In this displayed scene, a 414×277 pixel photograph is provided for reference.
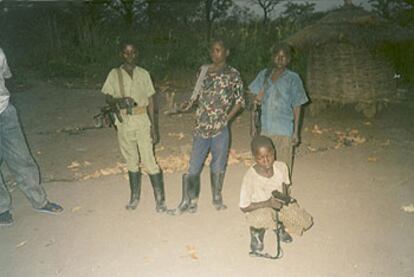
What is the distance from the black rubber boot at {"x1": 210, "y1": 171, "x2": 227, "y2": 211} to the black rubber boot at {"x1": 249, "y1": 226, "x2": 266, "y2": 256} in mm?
1075

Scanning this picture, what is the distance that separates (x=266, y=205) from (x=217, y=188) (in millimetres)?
1308

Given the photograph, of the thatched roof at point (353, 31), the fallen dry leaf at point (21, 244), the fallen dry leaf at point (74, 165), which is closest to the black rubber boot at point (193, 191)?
the fallen dry leaf at point (21, 244)

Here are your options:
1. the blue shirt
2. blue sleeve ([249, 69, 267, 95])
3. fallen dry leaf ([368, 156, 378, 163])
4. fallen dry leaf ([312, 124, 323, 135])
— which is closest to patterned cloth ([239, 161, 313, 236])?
the blue shirt

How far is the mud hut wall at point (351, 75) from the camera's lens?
32.6 feet

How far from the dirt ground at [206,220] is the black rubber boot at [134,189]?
0.10m

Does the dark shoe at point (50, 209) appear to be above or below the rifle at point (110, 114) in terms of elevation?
below

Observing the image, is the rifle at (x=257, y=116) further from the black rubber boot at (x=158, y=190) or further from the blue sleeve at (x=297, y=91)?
the black rubber boot at (x=158, y=190)

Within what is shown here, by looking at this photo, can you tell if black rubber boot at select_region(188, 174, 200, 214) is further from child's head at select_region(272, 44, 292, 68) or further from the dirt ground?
child's head at select_region(272, 44, 292, 68)

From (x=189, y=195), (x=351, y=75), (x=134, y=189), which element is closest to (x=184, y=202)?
(x=189, y=195)

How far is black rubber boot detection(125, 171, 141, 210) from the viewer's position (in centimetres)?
509

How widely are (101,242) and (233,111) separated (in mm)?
1821

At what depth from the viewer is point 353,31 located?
9.46 metres

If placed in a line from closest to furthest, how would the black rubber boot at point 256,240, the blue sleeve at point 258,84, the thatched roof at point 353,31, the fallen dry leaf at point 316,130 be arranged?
the black rubber boot at point 256,240 → the blue sleeve at point 258,84 → the fallen dry leaf at point 316,130 → the thatched roof at point 353,31

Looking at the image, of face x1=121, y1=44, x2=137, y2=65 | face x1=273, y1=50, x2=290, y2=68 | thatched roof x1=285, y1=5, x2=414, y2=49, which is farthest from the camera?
thatched roof x1=285, y1=5, x2=414, y2=49
